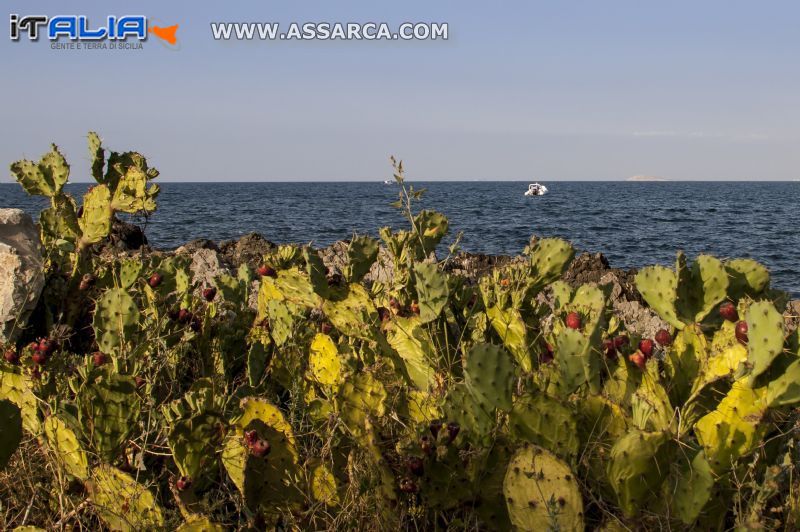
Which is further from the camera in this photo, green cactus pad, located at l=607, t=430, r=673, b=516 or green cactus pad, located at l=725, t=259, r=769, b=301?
green cactus pad, located at l=725, t=259, r=769, b=301

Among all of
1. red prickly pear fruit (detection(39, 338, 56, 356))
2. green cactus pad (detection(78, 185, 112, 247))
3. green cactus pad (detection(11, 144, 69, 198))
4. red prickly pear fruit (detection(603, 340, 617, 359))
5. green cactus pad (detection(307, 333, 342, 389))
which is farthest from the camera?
green cactus pad (detection(11, 144, 69, 198))

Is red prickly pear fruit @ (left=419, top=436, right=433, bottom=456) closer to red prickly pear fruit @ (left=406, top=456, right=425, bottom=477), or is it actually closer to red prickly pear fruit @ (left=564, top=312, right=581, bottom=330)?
red prickly pear fruit @ (left=406, top=456, right=425, bottom=477)

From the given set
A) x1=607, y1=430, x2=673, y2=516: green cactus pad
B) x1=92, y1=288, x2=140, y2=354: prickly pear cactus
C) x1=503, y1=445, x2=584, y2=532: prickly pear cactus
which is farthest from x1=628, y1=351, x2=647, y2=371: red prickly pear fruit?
x1=92, y1=288, x2=140, y2=354: prickly pear cactus

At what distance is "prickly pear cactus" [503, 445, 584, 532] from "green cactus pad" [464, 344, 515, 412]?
29 centimetres

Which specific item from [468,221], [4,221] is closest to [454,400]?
[4,221]

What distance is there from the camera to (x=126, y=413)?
3.18 metres

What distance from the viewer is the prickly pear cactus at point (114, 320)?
3830 millimetres

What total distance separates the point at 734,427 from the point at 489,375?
2.96ft

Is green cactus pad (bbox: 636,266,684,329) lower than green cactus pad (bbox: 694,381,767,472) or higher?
higher

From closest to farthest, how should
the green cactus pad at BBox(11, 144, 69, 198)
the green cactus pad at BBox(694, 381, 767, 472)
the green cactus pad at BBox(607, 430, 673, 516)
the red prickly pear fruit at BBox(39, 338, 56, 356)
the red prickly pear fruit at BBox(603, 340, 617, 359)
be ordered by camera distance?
1. the green cactus pad at BBox(607, 430, 673, 516)
2. the green cactus pad at BBox(694, 381, 767, 472)
3. the red prickly pear fruit at BBox(603, 340, 617, 359)
4. the red prickly pear fruit at BBox(39, 338, 56, 356)
5. the green cactus pad at BBox(11, 144, 69, 198)

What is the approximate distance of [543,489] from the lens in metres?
2.61

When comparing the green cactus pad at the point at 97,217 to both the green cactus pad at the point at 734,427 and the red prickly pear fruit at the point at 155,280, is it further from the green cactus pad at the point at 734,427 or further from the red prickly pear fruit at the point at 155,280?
the green cactus pad at the point at 734,427

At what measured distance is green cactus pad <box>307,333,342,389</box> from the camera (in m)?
3.77

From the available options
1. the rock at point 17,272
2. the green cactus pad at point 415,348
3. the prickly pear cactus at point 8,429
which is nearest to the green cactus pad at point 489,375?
the green cactus pad at point 415,348
